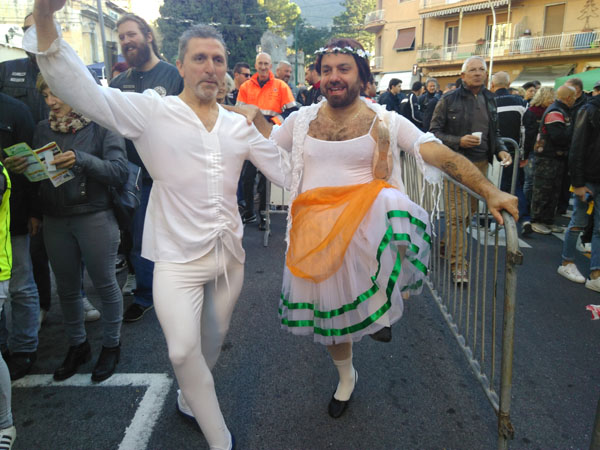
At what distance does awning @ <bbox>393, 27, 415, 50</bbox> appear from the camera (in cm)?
3569

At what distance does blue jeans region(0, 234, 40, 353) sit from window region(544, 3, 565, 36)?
3389cm

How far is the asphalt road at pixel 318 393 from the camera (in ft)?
8.00

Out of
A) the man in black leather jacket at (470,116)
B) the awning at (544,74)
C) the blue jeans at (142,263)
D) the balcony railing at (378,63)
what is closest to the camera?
the blue jeans at (142,263)

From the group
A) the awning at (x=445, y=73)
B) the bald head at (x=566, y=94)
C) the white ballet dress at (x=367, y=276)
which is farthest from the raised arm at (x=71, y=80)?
the awning at (x=445, y=73)

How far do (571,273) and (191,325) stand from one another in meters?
4.61

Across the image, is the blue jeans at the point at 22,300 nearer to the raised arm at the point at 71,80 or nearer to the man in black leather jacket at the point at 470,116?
the raised arm at the point at 71,80

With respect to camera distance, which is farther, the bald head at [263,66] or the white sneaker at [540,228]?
the bald head at [263,66]

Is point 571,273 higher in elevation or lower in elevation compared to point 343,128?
lower

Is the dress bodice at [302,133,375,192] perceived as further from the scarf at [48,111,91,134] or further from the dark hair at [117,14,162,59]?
the dark hair at [117,14,162,59]

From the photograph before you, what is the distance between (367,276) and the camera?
2.31m

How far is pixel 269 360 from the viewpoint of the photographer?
3236mm

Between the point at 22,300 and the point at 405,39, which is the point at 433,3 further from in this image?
the point at 22,300

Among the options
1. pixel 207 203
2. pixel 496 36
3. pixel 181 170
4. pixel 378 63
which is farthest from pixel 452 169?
pixel 378 63

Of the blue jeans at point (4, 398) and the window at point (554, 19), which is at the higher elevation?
the window at point (554, 19)
